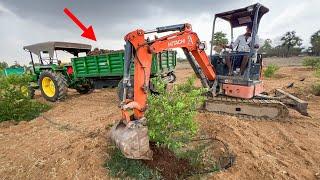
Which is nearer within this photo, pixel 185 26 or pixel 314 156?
pixel 314 156

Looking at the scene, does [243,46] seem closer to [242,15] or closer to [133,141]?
[242,15]

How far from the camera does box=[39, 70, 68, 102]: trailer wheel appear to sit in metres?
9.15

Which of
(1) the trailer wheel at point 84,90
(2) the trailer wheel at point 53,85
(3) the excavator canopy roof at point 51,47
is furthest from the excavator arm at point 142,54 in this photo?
(1) the trailer wheel at point 84,90

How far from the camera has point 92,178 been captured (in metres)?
3.66

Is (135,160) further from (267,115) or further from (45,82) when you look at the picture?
(45,82)

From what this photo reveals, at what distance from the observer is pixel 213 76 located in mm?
6684

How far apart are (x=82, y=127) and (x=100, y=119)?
2.18 ft

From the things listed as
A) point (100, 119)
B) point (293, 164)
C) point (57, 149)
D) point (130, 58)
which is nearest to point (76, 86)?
point (100, 119)

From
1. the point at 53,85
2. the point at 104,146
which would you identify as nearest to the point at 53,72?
the point at 53,85

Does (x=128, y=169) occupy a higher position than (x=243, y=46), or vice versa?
(x=243, y=46)

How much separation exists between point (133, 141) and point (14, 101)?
208 inches

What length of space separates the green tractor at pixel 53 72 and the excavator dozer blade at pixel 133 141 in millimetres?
6454

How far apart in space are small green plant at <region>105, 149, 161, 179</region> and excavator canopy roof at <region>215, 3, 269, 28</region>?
14.8ft

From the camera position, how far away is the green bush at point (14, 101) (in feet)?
23.0
